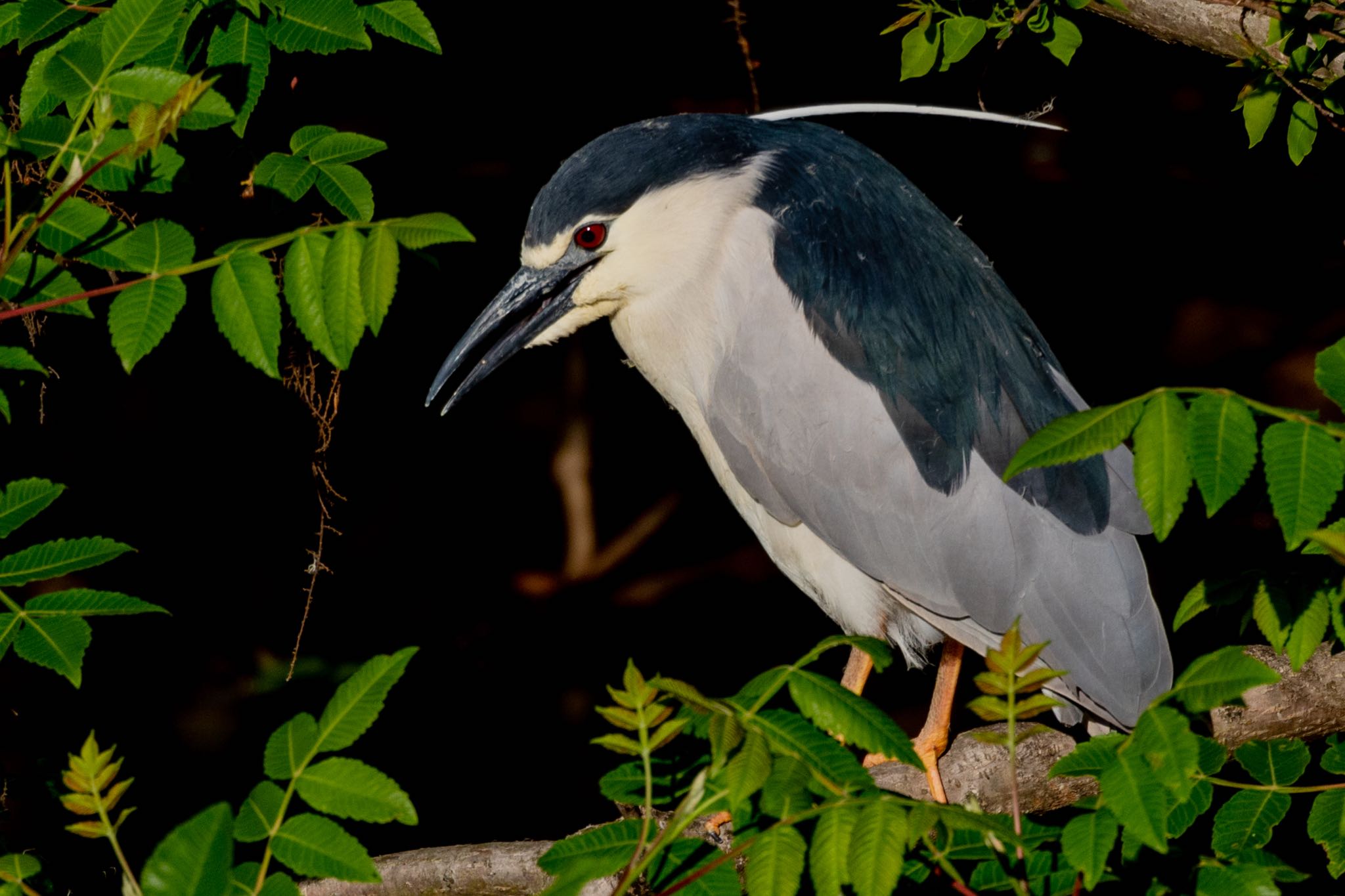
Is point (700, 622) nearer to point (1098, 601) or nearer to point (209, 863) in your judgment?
point (1098, 601)

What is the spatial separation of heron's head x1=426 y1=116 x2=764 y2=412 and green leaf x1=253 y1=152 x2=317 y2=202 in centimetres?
54

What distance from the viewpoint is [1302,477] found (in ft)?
3.15

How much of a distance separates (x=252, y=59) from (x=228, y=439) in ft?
6.41

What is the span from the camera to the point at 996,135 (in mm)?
3309

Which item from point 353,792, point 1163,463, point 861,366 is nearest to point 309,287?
point 353,792

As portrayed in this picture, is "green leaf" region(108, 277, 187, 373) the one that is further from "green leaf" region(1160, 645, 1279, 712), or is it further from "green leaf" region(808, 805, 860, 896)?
"green leaf" region(1160, 645, 1279, 712)

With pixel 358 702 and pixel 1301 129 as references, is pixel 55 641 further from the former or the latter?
pixel 1301 129

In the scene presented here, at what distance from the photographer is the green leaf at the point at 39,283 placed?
113 cm

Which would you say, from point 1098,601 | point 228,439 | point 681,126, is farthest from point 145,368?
point 1098,601

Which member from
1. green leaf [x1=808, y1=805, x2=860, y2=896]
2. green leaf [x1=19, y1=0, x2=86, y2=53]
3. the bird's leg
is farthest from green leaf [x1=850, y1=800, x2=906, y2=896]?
green leaf [x1=19, y1=0, x2=86, y2=53]

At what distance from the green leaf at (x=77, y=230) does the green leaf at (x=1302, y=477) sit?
3.29 feet

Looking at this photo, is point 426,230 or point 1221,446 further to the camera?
point 426,230

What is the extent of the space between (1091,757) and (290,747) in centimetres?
60

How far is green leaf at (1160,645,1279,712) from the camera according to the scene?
86 cm
